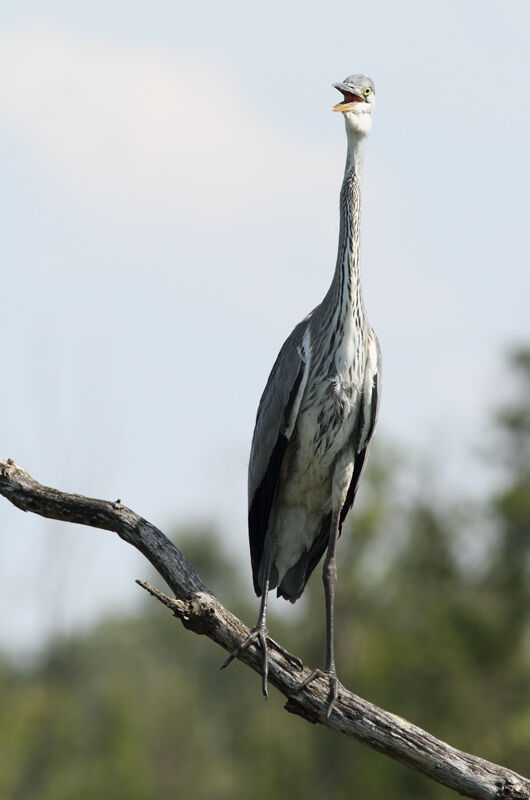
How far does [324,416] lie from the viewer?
7.67m

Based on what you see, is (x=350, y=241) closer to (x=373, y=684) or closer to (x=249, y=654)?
(x=249, y=654)

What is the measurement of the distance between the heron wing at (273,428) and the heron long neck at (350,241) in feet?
1.07

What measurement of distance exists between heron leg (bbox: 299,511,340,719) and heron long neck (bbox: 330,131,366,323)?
4.11 ft

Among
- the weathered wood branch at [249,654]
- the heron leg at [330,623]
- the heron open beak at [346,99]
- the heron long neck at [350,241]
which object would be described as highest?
the heron open beak at [346,99]

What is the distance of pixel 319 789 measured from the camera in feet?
81.5

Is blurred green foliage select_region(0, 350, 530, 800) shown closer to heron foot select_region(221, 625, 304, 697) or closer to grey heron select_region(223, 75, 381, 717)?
grey heron select_region(223, 75, 381, 717)

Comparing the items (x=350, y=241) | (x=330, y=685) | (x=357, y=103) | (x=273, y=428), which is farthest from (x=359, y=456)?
(x=357, y=103)

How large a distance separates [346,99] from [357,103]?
11 cm

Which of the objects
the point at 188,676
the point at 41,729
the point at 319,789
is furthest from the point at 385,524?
the point at 188,676

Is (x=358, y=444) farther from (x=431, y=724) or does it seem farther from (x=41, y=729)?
(x=41, y=729)

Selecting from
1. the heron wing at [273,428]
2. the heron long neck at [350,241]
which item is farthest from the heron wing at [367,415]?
the heron wing at [273,428]

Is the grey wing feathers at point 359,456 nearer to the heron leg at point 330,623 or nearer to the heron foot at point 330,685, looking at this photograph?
the heron leg at point 330,623

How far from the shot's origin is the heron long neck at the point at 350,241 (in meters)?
7.72

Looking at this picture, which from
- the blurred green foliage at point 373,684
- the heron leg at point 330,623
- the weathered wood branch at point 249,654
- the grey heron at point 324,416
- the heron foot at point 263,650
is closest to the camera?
the weathered wood branch at point 249,654
